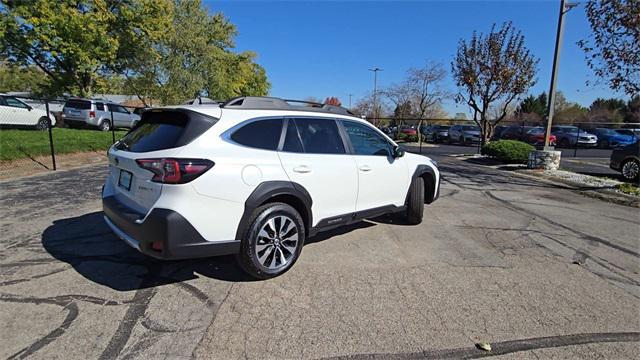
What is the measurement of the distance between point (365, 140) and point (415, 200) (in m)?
1.33

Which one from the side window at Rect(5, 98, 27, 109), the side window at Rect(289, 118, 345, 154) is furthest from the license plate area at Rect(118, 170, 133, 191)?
the side window at Rect(5, 98, 27, 109)

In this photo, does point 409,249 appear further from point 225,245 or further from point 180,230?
point 180,230

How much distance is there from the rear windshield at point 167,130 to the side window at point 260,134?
273 millimetres

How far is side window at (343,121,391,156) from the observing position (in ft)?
14.2

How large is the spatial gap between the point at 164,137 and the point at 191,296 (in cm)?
145

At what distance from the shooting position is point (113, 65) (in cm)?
2195

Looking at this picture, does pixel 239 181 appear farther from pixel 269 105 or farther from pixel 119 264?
pixel 119 264

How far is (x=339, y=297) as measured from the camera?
314 centimetres

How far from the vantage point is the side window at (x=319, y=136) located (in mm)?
3749

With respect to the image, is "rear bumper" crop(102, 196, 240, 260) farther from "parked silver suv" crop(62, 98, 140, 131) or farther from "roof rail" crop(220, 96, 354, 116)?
"parked silver suv" crop(62, 98, 140, 131)

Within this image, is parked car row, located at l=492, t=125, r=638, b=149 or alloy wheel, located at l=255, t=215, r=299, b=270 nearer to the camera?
alloy wheel, located at l=255, t=215, r=299, b=270

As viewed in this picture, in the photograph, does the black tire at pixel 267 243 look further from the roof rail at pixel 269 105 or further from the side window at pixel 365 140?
the side window at pixel 365 140

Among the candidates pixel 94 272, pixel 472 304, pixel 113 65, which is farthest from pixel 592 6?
pixel 113 65

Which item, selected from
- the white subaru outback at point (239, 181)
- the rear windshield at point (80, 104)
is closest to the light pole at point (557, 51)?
the white subaru outback at point (239, 181)
